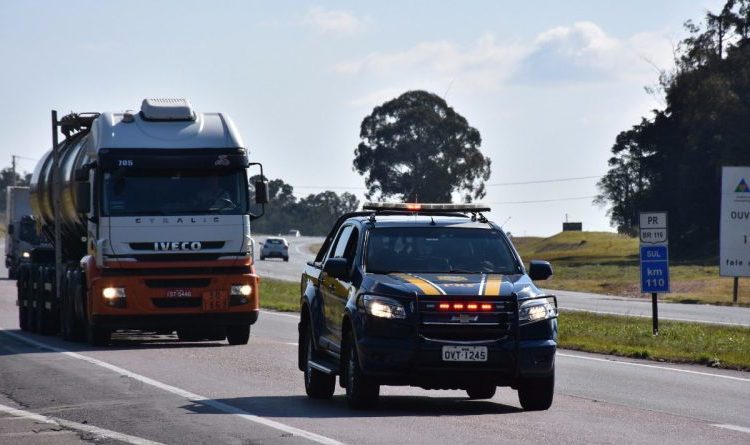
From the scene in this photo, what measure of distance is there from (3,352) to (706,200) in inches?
2587

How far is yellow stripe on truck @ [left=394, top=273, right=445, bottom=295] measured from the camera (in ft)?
44.9

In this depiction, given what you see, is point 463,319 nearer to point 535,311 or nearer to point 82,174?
point 535,311

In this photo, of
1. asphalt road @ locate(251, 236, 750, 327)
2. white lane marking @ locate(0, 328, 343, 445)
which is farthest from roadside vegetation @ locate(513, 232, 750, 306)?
white lane marking @ locate(0, 328, 343, 445)

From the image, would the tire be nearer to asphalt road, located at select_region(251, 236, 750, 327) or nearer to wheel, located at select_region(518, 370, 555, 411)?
wheel, located at select_region(518, 370, 555, 411)

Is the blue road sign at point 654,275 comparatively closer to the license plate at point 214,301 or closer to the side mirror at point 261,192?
the side mirror at point 261,192

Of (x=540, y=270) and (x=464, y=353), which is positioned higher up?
(x=540, y=270)

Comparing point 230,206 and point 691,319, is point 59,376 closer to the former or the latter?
point 230,206

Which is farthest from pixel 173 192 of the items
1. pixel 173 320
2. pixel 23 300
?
pixel 23 300

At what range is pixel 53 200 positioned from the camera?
1100 inches

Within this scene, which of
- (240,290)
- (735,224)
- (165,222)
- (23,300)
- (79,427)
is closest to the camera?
(79,427)

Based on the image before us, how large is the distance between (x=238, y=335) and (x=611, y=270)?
195ft

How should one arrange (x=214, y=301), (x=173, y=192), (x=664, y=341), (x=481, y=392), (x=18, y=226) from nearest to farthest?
1. (x=481, y=392)
2. (x=173, y=192)
3. (x=214, y=301)
4. (x=664, y=341)
5. (x=18, y=226)

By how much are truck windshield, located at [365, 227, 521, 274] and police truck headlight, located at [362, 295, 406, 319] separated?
74 cm

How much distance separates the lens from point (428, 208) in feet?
51.2
